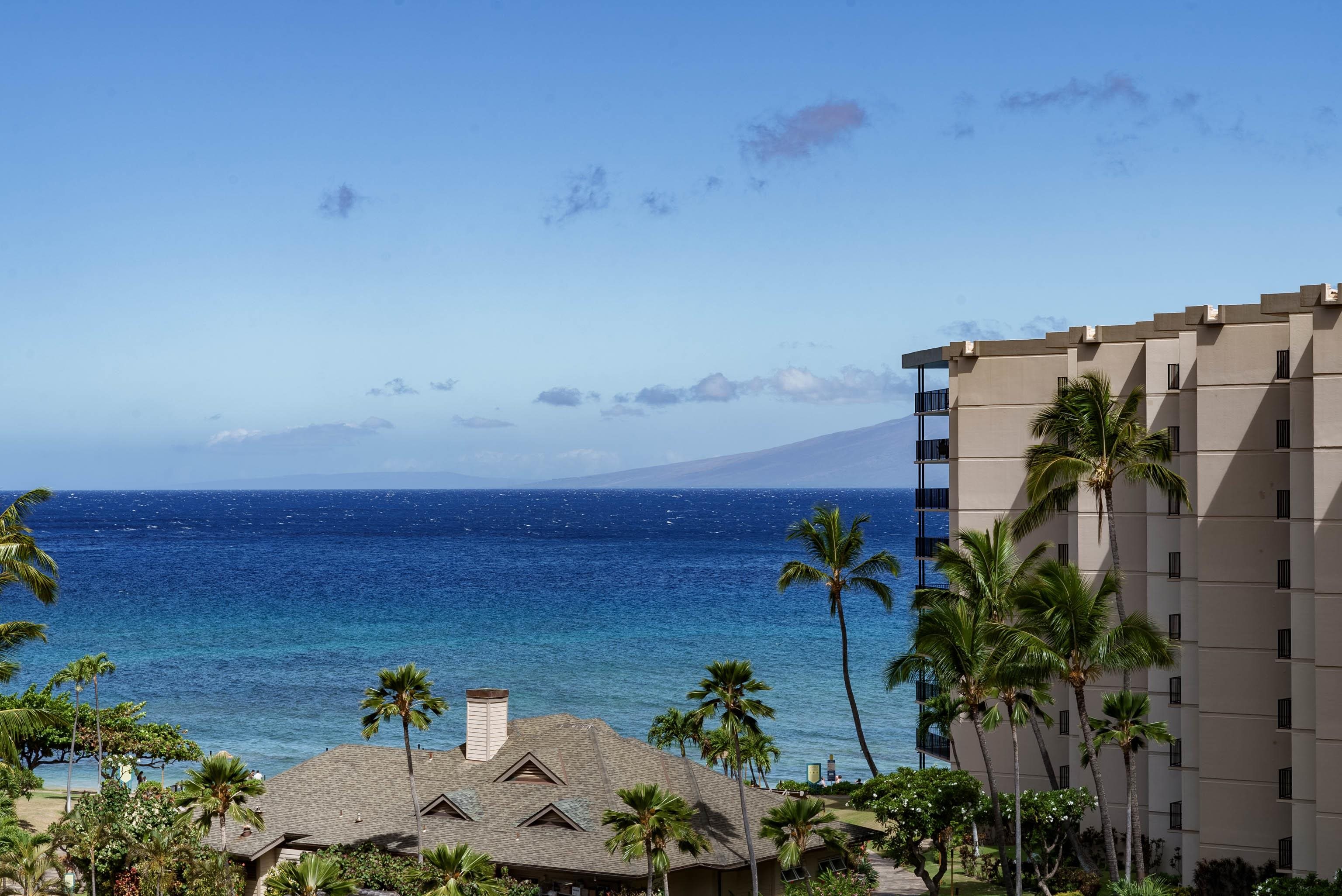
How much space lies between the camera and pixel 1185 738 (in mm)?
42688

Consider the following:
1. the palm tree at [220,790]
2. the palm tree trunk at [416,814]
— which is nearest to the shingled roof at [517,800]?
the palm tree trunk at [416,814]

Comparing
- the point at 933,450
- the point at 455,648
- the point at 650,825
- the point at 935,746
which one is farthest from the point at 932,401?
the point at 455,648

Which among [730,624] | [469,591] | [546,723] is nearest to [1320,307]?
[546,723]

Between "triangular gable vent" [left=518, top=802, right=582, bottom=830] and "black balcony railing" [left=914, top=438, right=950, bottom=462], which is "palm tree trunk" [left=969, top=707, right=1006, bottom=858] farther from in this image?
"black balcony railing" [left=914, top=438, right=950, bottom=462]

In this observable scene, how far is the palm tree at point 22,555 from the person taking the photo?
36.9 m

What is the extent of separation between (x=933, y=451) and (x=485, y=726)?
2248 cm

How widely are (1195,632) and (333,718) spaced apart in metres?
67.1

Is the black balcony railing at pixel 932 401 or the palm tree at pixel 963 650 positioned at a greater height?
the black balcony railing at pixel 932 401

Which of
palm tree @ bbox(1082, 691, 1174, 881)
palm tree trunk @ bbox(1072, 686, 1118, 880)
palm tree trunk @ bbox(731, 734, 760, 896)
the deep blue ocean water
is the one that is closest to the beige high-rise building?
palm tree @ bbox(1082, 691, 1174, 881)

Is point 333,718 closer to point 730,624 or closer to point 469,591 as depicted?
point 730,624

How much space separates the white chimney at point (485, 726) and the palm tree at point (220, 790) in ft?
34.1

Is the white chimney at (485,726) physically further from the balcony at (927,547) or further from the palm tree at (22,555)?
the balcony at (927,547)

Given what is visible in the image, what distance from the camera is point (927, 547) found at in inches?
2335

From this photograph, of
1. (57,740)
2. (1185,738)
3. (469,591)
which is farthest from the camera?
(469,591)
